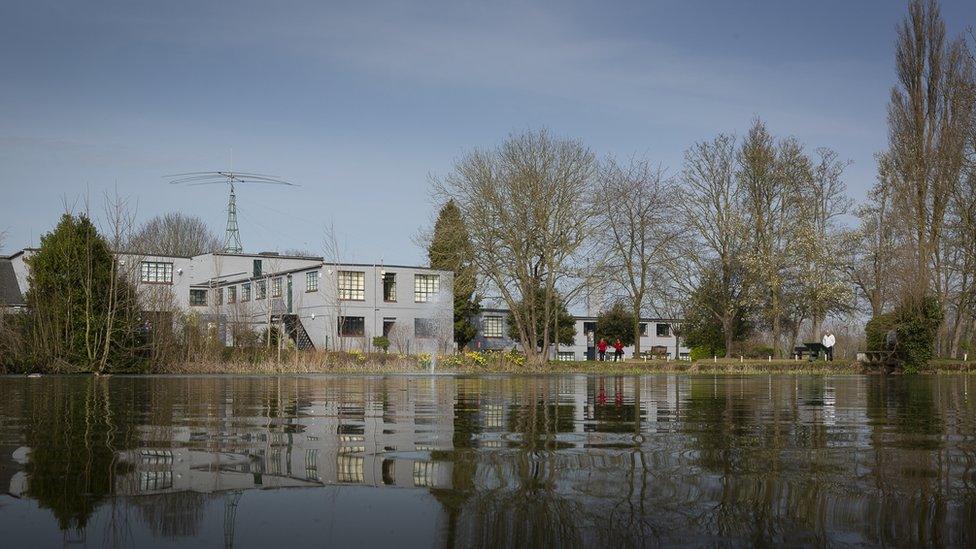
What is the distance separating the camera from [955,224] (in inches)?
1889

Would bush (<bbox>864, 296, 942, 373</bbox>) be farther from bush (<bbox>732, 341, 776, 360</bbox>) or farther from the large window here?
the large window

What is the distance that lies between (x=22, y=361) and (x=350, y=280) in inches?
1533

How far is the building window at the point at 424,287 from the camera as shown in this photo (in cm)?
7169

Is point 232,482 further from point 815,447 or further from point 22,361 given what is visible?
point 22,361

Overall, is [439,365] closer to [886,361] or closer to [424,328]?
[886,361]

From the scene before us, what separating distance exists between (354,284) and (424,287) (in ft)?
18.0

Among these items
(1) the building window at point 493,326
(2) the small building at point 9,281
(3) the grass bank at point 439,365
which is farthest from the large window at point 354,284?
(3) the grass bank at point 439,365

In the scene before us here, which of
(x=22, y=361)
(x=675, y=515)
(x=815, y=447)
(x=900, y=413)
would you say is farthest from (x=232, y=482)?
(x=22, y=361)

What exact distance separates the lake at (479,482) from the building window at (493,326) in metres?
71.1

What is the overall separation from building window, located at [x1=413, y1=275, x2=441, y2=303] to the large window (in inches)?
160

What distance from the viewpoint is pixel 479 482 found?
19.0ft

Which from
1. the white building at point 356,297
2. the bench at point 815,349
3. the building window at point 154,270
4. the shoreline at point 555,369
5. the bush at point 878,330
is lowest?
the shoreline at point 555,369

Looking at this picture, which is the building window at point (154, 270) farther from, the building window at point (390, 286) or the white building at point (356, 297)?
the building window at point (390, 286)

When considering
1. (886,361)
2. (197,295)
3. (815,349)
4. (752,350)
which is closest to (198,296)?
(197,295)
